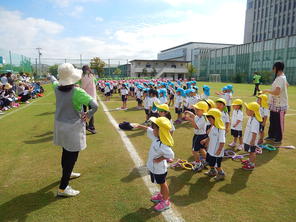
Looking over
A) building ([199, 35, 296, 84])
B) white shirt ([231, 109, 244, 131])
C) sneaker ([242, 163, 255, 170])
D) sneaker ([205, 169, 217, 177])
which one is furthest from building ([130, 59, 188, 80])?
sneaker ([205, 169, 217, 177])

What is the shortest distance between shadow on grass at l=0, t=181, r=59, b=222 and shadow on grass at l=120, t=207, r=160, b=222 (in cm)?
126

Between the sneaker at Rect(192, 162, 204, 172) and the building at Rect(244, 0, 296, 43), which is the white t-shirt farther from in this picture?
the building at Rect(244, 0, 296, 43)

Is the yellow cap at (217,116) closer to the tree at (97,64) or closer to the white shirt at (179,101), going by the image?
the white shirt at (179,101)

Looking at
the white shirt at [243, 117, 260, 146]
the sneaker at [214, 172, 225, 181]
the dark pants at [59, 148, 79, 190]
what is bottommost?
the sneaker at [214, 172, 225, 181]

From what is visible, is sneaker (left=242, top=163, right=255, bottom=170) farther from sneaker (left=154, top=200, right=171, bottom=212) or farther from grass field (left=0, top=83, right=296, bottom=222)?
sneaker (left=154, top=200, right=171, bottom=212)

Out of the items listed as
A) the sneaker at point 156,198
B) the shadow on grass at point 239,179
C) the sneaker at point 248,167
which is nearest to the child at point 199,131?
the shadow on grass at point 239,179

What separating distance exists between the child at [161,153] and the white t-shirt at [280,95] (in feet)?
14.6

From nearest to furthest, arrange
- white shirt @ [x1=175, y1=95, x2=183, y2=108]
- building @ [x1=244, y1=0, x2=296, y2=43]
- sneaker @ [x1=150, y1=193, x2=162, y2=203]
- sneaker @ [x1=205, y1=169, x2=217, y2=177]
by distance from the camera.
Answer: sneaker @ [x1=150, y1=193, x2=162, y2=203] → sneaker @ [x1=205, y1=169, x2=217, y2=177] → white shirt @ [x1=175, y1=95, x2=183, y2=108] → building @ [x1=244, y1=0, x2=296, y2=43]

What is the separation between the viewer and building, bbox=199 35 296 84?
41.8 meters

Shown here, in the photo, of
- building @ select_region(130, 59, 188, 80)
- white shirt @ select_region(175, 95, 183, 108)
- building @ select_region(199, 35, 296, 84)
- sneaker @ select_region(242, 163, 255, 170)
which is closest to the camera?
sneaker @ select_region(242, 163, 255, 170)

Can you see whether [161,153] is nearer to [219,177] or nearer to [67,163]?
[67,163]

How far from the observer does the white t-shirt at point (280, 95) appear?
582 cm

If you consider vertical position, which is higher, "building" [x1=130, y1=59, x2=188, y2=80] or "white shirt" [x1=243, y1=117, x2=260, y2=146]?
"building" [x1=130, y1=59, x2=188, y2=80]

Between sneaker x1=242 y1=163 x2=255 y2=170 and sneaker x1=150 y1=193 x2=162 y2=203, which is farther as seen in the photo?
sneaker x1=242 y1=163 x2=255 y2=170
